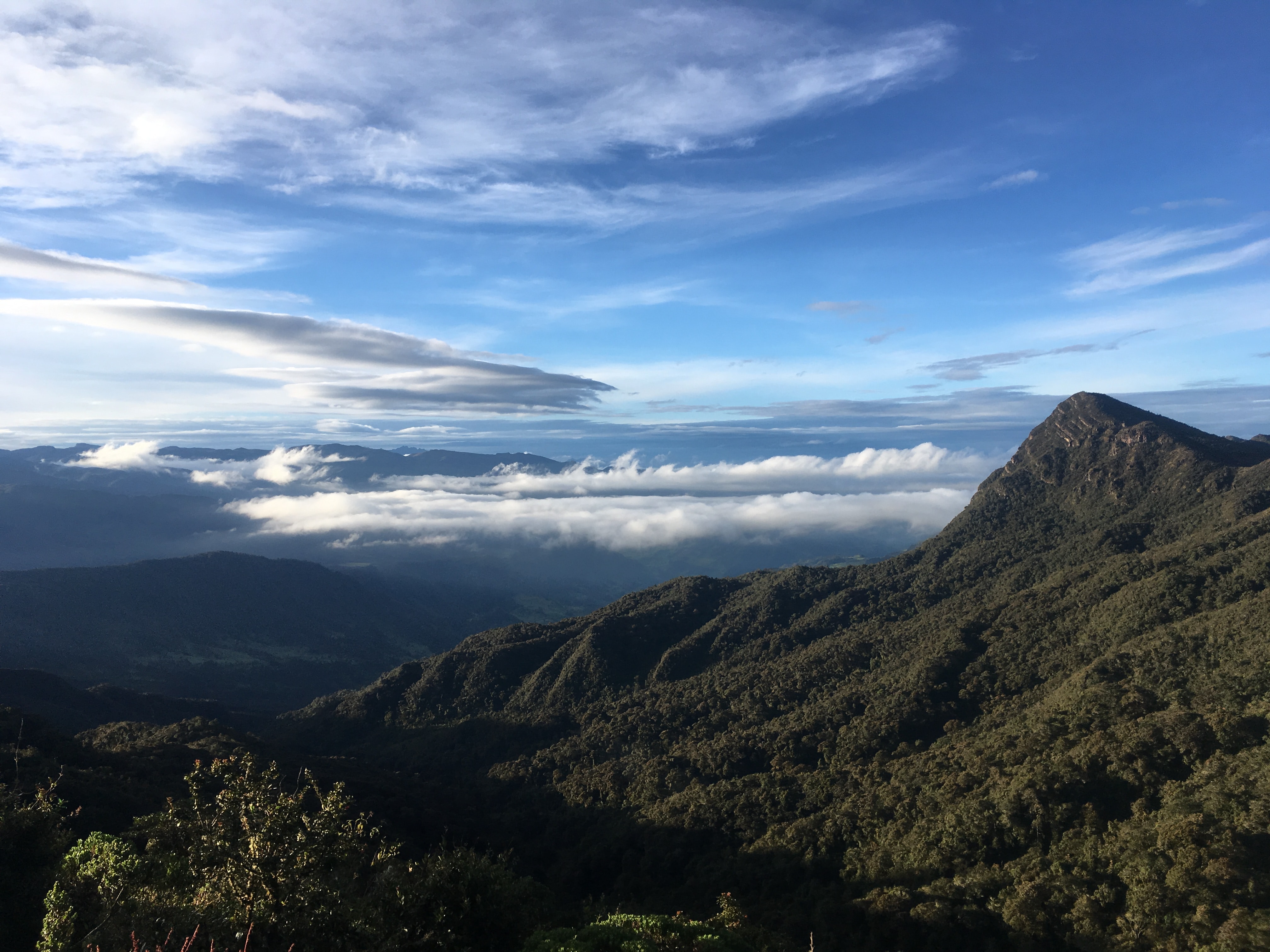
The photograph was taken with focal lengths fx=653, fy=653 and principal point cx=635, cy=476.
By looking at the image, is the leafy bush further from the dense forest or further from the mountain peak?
the mountain peak

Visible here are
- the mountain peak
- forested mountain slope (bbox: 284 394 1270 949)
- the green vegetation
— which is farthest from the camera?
the mountain peak

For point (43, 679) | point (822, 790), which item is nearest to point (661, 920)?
point (822, 790)

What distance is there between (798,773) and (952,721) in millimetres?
23580

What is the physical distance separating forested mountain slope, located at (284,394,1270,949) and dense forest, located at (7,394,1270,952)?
43 cm

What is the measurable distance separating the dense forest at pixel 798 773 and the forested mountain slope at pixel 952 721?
0.43m

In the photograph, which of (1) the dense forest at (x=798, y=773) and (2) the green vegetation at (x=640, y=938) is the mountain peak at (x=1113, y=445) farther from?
(2) the green vegetation at (x=640, y=938)

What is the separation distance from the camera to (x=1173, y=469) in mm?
153250

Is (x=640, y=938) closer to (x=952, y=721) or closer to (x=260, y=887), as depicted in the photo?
(x=260, y=887)

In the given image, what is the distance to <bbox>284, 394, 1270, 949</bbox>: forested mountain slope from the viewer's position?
54000mm

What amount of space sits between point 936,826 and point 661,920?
44.4 metres

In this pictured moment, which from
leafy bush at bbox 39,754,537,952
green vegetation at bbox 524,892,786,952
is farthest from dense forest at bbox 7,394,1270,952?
green vegetation at bbox 524,892,786,952

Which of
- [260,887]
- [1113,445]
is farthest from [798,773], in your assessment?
[1113,445]

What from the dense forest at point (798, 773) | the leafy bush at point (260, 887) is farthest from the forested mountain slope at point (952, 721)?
the leafy bush at point (260, 887)

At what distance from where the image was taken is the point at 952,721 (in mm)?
94188
